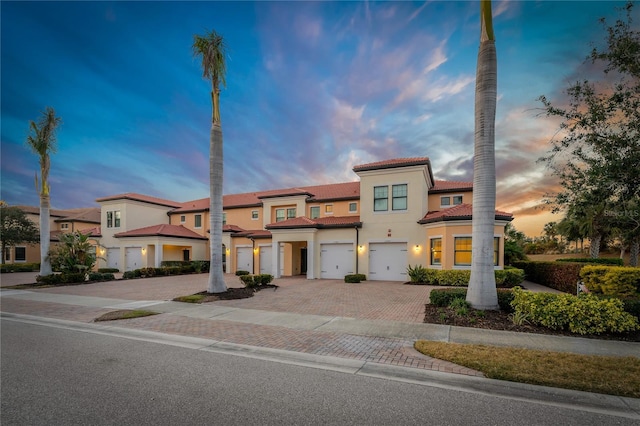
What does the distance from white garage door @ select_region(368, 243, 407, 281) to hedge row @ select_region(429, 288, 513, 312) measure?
974 cm

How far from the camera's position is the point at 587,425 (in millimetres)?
3607

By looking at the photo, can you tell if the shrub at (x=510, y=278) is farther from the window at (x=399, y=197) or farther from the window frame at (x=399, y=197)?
the window at (x=399, y=197)

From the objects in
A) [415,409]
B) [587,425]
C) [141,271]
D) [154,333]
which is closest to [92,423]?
[415,409]

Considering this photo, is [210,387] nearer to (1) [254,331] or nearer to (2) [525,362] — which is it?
(1) [254,331]

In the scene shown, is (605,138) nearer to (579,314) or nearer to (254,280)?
(579,314)

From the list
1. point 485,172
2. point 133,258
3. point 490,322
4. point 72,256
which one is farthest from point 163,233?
point 490,322

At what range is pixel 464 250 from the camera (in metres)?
17.9

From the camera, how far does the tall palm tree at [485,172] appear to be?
922cm

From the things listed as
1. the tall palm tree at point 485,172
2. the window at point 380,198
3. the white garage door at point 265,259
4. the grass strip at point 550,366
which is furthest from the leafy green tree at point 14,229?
the tall palm tree at point 485,172

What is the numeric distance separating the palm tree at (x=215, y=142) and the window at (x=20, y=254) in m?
39.5

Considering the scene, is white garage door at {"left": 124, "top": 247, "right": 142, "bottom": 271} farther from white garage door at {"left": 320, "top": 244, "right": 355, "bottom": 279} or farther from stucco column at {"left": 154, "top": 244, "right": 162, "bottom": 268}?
white garage door at {"left": 320, "top": 244, "right": 355, "bottom": 279}

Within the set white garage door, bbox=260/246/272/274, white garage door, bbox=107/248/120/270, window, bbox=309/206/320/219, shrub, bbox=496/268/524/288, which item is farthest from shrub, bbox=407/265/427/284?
white garage door, bbox=107/248/120/270

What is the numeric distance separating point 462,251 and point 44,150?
2997cm

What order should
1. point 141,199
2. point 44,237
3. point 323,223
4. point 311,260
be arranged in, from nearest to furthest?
point 44,237, point 311,260, point 323,223, point 141,199
